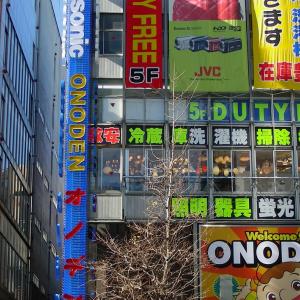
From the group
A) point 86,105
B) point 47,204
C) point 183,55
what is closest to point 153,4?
point 183,55

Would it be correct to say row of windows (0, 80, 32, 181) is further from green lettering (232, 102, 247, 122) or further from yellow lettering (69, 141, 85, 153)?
green lettering (232, 102, 247, 122)

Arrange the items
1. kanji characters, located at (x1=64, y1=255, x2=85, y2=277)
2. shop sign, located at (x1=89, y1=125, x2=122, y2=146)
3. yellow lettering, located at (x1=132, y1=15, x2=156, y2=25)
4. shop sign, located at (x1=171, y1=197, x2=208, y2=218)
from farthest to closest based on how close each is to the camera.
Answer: yellow lettering, located at (x1=132, y1=15, x2=156, y2=25), shop sign, located at (x1=89, y1=125, x2=122, y2=146), shop sign, located at (x1=171, y1=197, x2=208, y2=218), kanji characters, located at (x1=64, y1=255, x2=85, y2=277)

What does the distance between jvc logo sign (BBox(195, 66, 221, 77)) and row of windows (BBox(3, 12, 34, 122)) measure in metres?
11.8

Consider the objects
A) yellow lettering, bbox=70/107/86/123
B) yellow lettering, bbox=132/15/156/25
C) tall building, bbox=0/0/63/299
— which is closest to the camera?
yellow lettering, bbox=70/107/86/123

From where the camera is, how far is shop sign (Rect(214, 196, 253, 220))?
39625 millimetres

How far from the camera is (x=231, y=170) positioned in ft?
133

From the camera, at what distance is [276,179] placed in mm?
40344

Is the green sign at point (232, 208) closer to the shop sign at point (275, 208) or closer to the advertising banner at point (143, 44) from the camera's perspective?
the shop sign at point (275, 208)

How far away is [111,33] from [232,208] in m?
10.9

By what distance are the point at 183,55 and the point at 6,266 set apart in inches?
642

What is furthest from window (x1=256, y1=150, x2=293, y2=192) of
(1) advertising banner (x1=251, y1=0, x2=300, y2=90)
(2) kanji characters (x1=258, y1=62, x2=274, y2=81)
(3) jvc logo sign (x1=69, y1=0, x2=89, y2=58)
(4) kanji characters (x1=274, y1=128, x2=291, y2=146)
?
(3) jvc logo sign (x1=69, y1=0, x2=89, y2=58)

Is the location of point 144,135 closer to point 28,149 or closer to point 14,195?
point 14,195

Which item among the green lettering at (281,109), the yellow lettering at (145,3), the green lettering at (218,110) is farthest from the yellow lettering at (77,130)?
the green lettering at (281,109)

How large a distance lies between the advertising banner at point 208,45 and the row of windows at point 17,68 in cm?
1065
